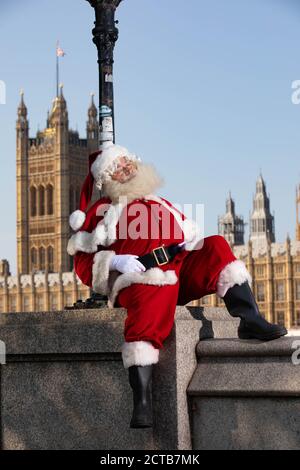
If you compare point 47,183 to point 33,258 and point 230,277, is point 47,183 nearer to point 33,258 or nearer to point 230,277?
point 33,258

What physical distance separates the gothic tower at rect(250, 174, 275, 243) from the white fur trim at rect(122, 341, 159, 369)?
70063 mm

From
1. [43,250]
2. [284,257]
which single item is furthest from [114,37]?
[43,250]

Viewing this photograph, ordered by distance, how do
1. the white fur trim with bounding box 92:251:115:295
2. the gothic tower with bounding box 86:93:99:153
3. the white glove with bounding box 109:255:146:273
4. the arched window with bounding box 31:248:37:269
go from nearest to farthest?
the white glove with bounding box 109:255:146:273 → the white fur trim with bounding box 92:251:115:295 → the arched window with bounding box 31:248:37:269 → the gothic tower with bounding box 86:93:99:153

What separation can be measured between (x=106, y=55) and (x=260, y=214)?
67.8m

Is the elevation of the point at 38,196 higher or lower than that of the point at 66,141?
lower

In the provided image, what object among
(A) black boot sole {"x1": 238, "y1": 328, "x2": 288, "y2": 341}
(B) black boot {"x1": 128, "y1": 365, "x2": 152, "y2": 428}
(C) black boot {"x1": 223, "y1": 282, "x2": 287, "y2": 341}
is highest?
(C) black boot {"x1": 223, "y1": 282, "x2": 287, "y2": 341}

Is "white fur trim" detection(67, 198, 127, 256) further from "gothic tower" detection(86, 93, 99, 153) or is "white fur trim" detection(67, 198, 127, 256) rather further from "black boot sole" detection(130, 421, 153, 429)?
"gothic tower" detection(86, 93, 99, 153)

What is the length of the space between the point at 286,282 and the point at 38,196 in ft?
92.5

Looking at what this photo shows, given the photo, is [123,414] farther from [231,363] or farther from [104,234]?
[104,234]

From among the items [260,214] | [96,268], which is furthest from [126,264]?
[260,214]

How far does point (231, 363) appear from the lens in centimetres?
434

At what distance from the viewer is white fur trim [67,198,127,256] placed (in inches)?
180

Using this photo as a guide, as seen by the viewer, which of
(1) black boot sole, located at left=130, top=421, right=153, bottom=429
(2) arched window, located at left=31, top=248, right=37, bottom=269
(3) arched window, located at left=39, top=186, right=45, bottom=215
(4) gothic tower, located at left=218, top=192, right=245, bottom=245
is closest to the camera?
(1) black boot sole, located at left=130, top=421, right=153, bottom=429

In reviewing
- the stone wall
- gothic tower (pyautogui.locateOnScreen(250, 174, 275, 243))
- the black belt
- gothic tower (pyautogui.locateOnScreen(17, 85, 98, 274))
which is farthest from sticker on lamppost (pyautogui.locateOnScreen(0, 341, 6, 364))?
gothic tower (pyautogui.locateOnScreen(250, 174, 275, 243))
